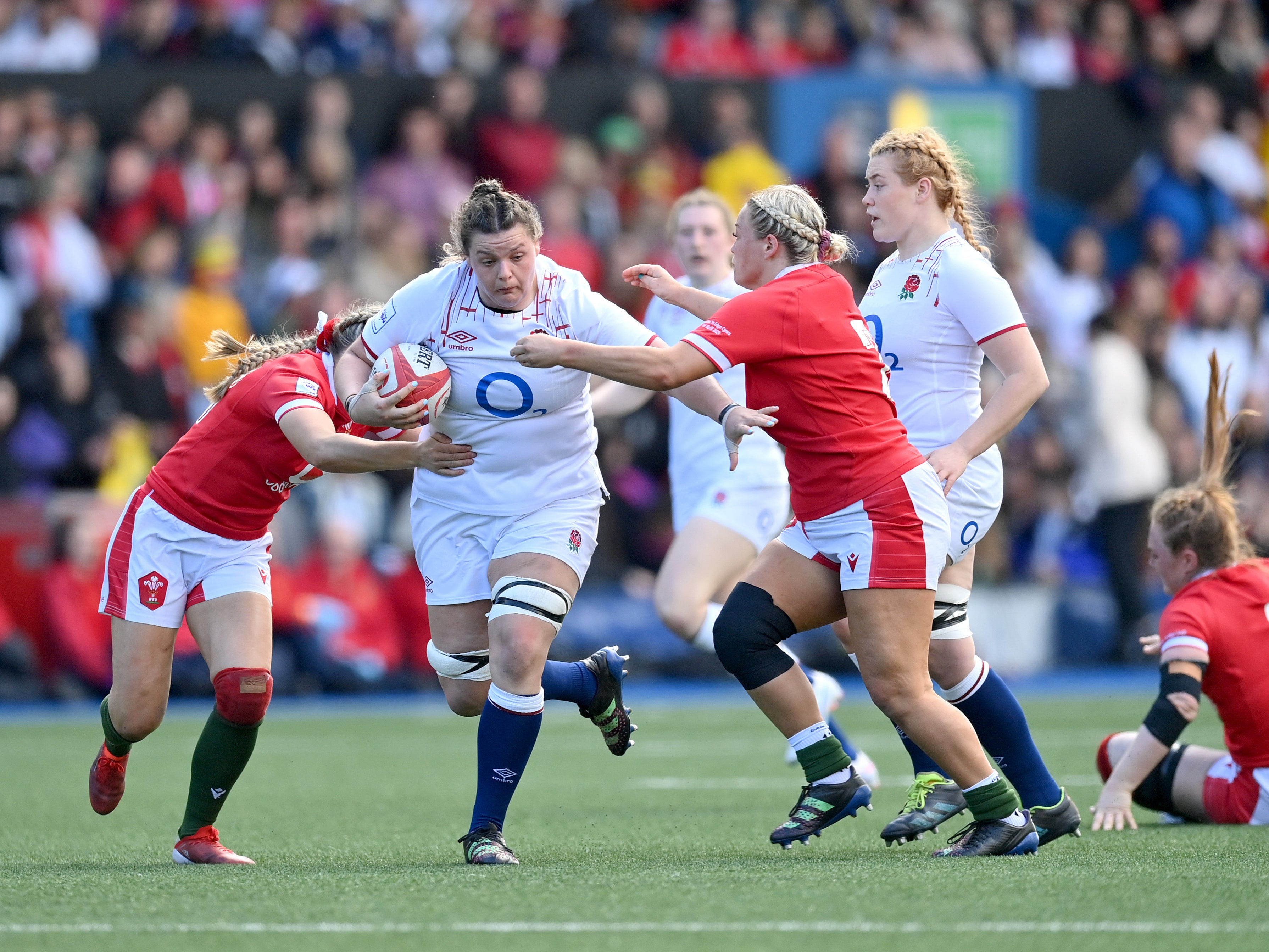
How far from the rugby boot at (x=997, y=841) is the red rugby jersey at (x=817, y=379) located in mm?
1059

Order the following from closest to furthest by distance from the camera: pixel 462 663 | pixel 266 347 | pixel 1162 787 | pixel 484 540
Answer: pixel 484 540, pixel 462 663, pixel 266 347, pixel 1162 787

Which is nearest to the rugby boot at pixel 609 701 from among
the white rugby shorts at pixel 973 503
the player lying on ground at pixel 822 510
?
the player lying on ground at pixel 822 510

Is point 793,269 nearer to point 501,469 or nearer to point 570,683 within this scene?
point 501,469

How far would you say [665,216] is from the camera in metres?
13.2

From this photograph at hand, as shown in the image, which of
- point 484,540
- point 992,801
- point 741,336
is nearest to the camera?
point 741,336

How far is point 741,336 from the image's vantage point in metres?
4.89

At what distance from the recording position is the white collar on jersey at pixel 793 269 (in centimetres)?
511

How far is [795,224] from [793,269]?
0.14 metres

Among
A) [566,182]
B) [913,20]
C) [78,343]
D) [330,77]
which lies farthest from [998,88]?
[78,343]

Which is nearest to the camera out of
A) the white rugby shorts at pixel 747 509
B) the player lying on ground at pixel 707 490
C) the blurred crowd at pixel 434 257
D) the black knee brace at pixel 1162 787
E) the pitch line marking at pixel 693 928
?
the pitch line marking at pixel 693 928

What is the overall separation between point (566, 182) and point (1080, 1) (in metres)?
6.53

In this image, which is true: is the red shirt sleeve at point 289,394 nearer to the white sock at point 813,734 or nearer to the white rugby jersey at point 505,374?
the white rugby jersey at point 505,374

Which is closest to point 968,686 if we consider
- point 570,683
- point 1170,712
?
point 1170,712

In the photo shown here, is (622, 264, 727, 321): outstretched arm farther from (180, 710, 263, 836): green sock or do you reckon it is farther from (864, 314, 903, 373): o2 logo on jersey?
(180, 710, 263, 836): green sock
